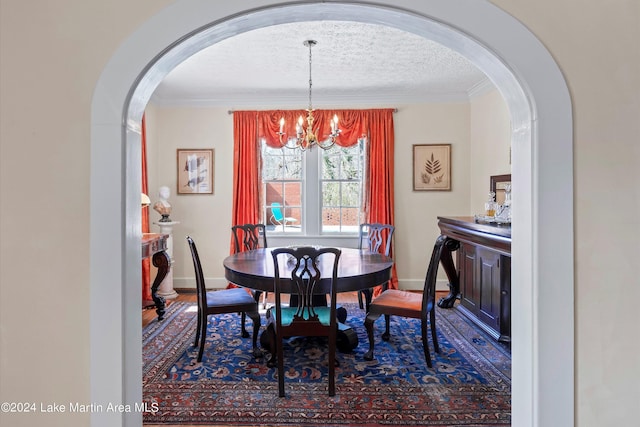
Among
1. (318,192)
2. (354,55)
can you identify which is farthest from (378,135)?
(354,55)

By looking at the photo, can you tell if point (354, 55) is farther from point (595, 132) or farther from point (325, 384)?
point (325, 384)

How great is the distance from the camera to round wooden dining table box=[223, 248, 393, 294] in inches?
95.7

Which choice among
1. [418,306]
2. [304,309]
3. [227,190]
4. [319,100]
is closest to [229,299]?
[304,309]

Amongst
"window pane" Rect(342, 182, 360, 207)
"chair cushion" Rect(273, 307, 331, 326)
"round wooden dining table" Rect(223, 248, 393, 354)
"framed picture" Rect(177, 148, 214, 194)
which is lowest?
"chair cushion" Rect(273, 307, 331, 326)

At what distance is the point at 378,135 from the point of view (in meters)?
4.76

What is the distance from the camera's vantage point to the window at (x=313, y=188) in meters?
4.95

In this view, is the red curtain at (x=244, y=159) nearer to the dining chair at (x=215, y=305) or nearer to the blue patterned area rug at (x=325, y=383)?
the blue patterned area rug at (x=325, y=383)

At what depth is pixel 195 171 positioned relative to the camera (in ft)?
15.9

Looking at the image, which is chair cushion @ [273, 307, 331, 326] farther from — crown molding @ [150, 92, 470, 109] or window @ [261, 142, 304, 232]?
crown molding @ [150, 92, 470, 109]

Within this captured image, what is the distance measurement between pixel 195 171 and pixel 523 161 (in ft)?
14.5

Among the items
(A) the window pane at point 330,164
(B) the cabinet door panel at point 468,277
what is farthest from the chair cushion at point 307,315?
(A) the window pane at point 330,164

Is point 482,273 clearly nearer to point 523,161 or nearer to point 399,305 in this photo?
point 399,305

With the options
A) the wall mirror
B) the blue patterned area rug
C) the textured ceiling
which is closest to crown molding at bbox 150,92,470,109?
the textured ceiling

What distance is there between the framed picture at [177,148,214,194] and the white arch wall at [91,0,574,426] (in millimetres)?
3786
